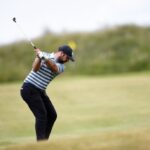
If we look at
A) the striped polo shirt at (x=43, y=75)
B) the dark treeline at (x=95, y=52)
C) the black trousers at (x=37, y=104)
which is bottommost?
the black trousers at (x=37, y=104)

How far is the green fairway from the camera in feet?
34.4

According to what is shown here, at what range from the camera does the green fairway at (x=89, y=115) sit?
34.4ft

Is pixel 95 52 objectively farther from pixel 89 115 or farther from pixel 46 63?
pixel 46 63

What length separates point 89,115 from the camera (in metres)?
20.9

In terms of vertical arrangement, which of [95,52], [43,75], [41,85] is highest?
[95,52]

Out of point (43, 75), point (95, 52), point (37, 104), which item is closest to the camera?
point (43, 75)

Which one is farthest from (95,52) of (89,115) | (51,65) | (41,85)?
(51,65)

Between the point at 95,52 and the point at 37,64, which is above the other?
the point at 95,52

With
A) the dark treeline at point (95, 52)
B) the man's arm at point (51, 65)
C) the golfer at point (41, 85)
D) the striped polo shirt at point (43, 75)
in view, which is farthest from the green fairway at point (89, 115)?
the dark treeline at point (95, 52)

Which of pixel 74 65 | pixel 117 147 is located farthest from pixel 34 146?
pixel 74 65

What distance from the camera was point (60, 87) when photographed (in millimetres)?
27656

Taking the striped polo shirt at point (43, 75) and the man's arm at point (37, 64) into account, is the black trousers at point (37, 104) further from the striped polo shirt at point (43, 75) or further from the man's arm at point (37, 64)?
the man's arm at point (37, 64)

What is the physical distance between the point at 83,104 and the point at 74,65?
1013cm

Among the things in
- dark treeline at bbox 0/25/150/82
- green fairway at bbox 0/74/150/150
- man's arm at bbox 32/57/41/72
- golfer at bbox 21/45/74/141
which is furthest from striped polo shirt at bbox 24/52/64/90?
dark treeline at bbox 0/25/150/82
